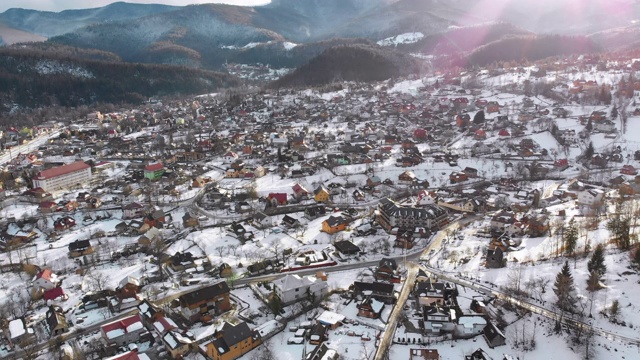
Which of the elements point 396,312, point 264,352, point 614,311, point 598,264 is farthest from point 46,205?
point 614,311

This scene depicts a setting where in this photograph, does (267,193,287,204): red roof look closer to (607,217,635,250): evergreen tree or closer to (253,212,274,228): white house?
(253,212,274,228): white house

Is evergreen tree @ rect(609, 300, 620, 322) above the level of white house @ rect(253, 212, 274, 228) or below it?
below

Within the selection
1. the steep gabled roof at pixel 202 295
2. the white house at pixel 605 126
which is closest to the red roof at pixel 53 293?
the steep gabled roof at pixel 202 295

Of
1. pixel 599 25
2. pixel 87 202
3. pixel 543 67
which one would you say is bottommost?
pixel 87 202

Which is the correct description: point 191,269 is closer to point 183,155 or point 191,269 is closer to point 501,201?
point 501,201

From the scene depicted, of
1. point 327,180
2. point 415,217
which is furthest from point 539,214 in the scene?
point 327,180

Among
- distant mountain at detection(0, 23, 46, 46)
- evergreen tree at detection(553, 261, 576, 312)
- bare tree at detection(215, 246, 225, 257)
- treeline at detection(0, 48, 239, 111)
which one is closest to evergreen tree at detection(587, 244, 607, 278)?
evergreen tree at detection(553, 261, 576, 312)
